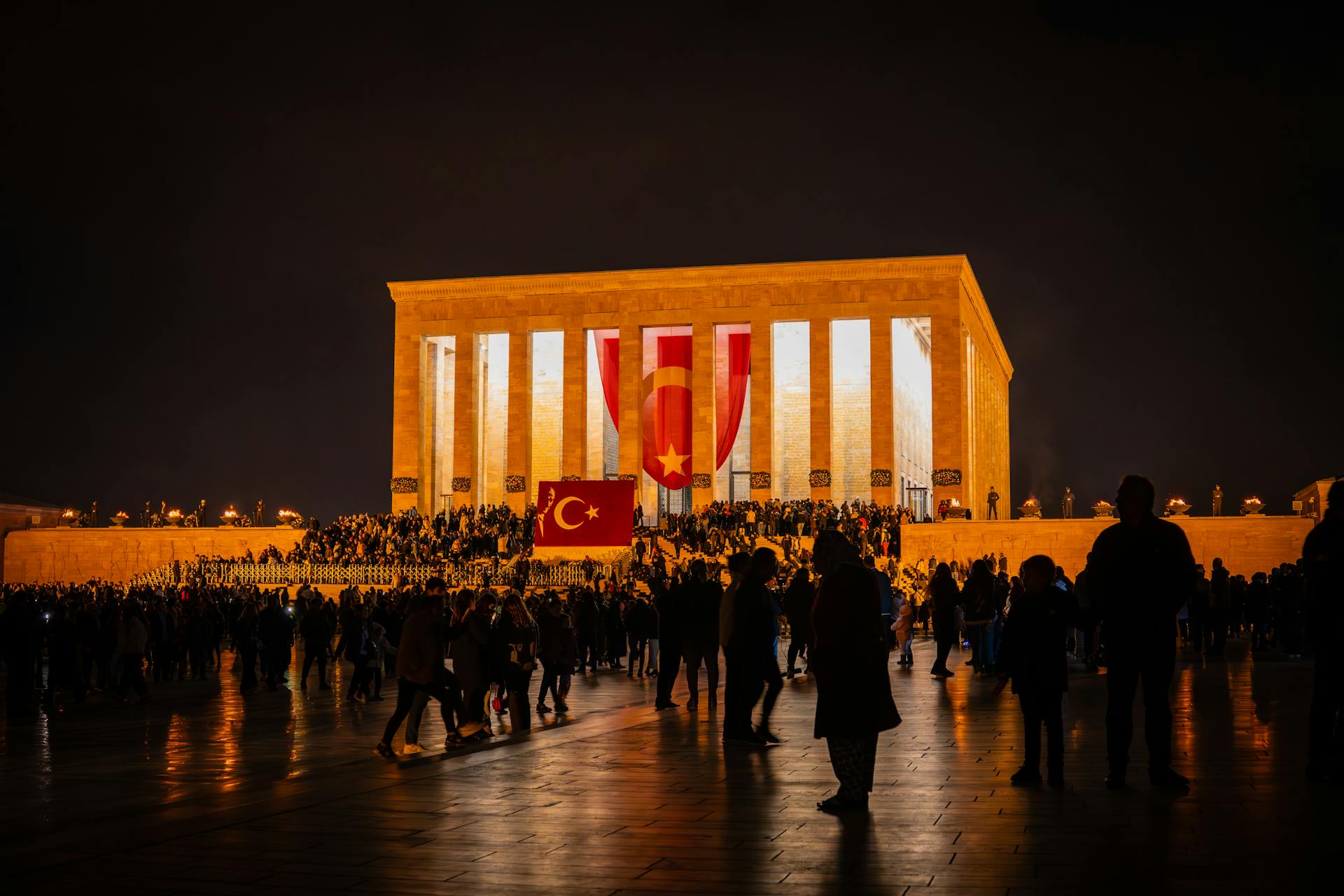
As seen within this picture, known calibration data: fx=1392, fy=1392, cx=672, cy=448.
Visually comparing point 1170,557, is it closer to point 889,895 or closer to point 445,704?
point 889,895

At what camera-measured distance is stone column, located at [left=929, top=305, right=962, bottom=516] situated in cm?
4697

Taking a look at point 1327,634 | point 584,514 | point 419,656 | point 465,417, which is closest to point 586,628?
point 419,656

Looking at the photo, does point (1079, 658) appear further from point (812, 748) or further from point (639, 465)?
point (639, 465)

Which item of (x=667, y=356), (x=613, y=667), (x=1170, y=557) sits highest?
(x=667, y=356)

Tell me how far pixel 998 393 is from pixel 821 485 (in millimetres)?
24602

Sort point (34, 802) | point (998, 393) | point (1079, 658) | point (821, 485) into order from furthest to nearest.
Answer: point (998, 393) < point (821, 485) < point (1079, 658) < point (34, 802)

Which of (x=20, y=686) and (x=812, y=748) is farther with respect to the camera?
(x=20, y=686)

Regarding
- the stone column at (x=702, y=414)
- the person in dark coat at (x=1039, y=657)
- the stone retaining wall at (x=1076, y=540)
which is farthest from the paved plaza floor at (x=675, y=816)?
the stone column at (x=702, y=414)

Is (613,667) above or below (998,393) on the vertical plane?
below

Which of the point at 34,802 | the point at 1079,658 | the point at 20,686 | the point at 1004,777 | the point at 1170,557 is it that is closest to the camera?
the point at 1170,557

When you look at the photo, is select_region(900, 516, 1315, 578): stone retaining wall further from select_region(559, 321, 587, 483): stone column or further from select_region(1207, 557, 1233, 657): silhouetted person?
select_region(1207, 557, 1233, 657): silhouetted person

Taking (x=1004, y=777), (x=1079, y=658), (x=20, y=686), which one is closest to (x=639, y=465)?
(x=1079, y=658)

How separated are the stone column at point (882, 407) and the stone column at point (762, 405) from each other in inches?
141

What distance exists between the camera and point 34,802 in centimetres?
881
